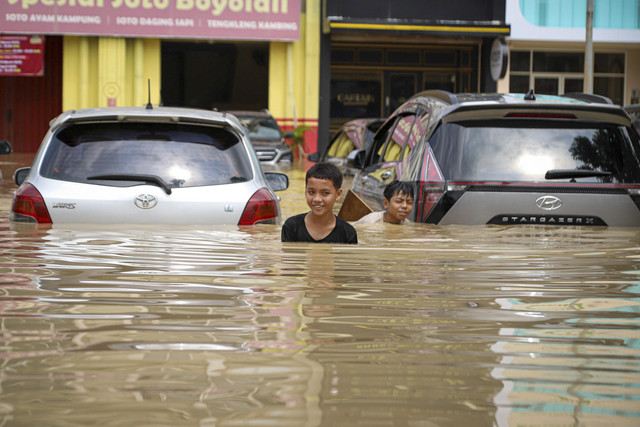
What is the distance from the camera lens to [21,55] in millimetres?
25875

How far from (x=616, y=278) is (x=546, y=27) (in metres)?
23.8

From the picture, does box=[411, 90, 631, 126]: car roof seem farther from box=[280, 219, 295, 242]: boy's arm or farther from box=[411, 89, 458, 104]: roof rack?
box=[280, 219, 295, 242]: boy's arm

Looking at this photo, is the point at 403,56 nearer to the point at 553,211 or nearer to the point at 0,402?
the point at 553,211

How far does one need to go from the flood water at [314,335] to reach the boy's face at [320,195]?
1.91ft

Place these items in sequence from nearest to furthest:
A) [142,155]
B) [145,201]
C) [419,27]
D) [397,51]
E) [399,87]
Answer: [145,201] → [142,155] → [419,27] → [397,51] → [399,87]

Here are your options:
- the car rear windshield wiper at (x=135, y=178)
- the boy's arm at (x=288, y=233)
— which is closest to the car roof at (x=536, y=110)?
the boy's arm at (x=288, y=233)

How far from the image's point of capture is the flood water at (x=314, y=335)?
2.20m

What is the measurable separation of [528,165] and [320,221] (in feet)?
5.07

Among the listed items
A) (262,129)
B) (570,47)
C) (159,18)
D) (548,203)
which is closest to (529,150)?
(548,203)

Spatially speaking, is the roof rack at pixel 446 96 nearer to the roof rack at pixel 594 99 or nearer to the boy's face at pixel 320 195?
the roof rack at pixel 594 99

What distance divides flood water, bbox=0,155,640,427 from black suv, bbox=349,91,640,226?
1.30 m

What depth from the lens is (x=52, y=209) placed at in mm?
5801

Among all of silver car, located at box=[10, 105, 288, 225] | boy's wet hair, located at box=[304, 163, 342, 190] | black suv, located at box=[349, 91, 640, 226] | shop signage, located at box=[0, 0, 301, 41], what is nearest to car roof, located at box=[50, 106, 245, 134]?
silver car, located at box=[10, 105, 288, 225]

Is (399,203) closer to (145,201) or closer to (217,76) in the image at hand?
(145,201)
